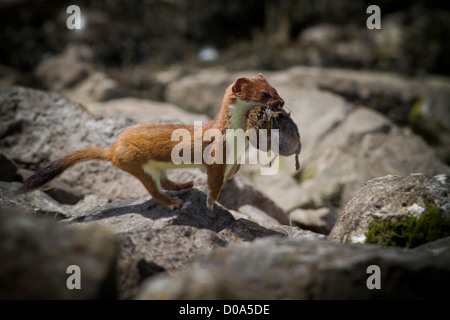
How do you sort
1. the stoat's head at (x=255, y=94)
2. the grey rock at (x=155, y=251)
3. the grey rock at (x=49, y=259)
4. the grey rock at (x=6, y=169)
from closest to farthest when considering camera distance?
the grey rock at (x=49, y=259), the grey rock at (x=155, y=251), the stoat's head at (x=255, y=94), the grey rock at (x=6, y=169)

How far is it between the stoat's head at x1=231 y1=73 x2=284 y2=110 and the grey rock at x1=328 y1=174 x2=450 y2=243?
1.34 metres

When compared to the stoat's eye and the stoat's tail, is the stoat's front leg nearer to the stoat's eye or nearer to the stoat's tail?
the stoat's eye

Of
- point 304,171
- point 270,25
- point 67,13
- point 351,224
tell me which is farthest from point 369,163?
point 67,13

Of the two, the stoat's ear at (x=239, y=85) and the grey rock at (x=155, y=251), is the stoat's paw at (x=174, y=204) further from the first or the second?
the stoat's ear at (x=239, y=85)

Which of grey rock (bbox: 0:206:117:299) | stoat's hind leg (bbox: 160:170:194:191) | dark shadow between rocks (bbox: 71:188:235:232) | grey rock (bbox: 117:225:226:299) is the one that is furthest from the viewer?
stoat's hind leg (bbox: 160:170:194:191)

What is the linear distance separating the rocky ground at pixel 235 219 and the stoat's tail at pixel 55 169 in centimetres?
40

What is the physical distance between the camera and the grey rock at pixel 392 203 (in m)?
4.25

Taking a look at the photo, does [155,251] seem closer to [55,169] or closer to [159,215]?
[159,215]

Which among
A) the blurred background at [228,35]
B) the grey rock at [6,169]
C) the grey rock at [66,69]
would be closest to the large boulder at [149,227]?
the grey rock at [6,169]

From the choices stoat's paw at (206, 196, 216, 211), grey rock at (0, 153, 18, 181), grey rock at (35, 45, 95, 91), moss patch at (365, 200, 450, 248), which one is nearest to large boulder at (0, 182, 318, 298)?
stoat's paw at (206, 196, 216, 211)

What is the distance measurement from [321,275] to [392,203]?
5.41 ft

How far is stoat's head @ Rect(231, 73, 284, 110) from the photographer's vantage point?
4.66 m
